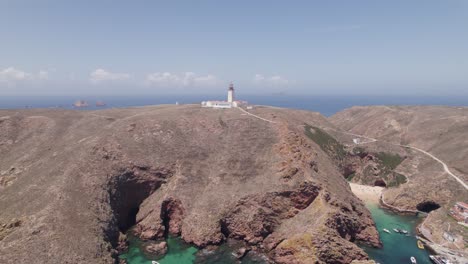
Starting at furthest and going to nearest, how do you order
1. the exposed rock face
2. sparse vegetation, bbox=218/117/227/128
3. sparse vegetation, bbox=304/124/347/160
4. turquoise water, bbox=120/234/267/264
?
sparse vegetation, bbox=304/124/347/160, sparse vegetation, bbox=218/117/227/128, the exposed rock face, turquoise water, bbox=120/234/267/264

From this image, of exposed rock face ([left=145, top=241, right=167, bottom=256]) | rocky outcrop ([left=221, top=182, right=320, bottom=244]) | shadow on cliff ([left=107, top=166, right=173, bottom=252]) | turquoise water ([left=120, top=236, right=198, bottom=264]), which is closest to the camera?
turquoise water ([left=120, top=236, right=198, bottom=264])

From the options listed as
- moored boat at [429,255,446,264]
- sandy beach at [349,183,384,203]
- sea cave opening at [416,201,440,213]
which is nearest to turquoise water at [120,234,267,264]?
moored boat at [429,255,446,264]

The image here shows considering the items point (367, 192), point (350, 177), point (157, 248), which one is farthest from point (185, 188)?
point (350, 177)

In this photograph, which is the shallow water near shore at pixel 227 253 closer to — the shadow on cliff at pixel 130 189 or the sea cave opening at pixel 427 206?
the shadow on cliff at pixel 130 189

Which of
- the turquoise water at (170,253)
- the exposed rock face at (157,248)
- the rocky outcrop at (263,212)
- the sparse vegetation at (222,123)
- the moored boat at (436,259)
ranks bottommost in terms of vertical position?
the moored boat at (436,259)

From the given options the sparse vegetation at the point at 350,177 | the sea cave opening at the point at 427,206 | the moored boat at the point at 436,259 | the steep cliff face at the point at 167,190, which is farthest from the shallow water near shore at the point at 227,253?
the sparse vegetation at the point at 350,177

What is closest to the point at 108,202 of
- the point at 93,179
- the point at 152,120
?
the point at 93,179

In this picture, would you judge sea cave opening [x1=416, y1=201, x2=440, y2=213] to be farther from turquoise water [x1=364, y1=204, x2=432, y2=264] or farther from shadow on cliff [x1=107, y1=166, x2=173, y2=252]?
shadow on cliff [x1=107, y1=166, x2=173, y2=252]

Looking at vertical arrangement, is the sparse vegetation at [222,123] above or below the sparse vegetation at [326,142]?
above
